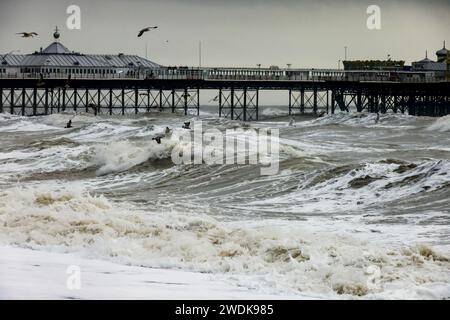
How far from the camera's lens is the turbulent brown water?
15.0 metres

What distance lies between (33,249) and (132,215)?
433 cm

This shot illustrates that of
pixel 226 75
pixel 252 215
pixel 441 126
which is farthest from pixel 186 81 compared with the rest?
pixel 252 215

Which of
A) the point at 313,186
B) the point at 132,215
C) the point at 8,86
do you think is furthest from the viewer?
the point at 8,86

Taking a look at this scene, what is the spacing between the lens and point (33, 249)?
16641mm

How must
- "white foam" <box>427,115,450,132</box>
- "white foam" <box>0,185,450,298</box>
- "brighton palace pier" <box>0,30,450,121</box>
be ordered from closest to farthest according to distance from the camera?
"white foam" <box>0,185,450,298</box> → "white foam" <box>427,115,450,132</box> → "brighton palace pier" <box>0,30,450,121</box>

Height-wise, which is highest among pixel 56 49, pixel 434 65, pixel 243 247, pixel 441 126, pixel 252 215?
pixel 56 49

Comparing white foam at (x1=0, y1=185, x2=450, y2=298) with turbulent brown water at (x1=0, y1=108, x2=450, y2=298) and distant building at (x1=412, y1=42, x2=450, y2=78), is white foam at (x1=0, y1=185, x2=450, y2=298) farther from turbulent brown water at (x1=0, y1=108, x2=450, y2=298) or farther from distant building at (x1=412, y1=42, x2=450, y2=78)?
distant building at (x1=412, y1=42, x2=450, y2=78)

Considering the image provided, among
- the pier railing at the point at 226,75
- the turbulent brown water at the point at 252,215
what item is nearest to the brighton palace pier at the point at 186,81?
the pier railing at the point at 226,75

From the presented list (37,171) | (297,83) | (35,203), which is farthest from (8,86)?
(35,203)

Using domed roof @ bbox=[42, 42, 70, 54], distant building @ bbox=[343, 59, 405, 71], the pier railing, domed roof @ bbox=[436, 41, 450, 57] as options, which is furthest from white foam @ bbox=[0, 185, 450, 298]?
domed roof @ bbox=[436, 41, 450, 57]

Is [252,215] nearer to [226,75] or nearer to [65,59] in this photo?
[226,75]

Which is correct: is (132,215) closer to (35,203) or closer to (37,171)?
(35,203)

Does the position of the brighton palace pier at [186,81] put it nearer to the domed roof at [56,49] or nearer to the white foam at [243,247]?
the domed roof at [56,49]

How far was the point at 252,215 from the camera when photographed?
23.0 meters
